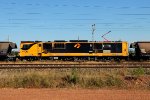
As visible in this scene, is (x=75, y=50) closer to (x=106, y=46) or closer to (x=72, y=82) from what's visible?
(x=106, y=46)

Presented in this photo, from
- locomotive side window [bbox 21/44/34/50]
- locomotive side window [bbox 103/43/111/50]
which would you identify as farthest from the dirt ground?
locomotive side window [bbox 103/43/111/50]

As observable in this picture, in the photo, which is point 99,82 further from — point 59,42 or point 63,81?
point 59,42

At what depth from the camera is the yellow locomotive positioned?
43.1 meters

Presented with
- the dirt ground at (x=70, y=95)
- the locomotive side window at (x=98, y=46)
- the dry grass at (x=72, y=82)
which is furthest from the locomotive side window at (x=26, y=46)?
the dirt ground at (x=70, y=95)

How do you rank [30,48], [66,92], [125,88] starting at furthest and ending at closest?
[30,48], [125,88], [66,92]

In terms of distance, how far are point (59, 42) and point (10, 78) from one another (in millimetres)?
25108

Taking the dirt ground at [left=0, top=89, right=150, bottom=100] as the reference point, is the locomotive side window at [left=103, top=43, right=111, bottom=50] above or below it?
above

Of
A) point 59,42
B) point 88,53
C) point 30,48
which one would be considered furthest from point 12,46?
point 88,53

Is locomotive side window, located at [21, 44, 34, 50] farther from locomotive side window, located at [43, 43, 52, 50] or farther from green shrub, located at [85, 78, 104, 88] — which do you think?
green shrub, located at [85, 78, 104, 88]

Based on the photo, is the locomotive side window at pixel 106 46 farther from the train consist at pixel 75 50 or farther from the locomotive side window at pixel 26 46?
the locomotive side window at pixel 26 46

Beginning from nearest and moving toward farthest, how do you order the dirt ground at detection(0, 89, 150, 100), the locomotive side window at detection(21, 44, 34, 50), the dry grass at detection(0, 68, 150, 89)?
the dirt ground at detection(0, 89, 150, 100) → the dry grass at detection(0, 68, 150, 89) → the locomotive side window at detection(21, 44, 34, 50)

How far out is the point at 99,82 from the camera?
1770 cm

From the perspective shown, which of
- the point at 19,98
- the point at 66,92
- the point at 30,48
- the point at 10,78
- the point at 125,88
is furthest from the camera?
the point at 30,48

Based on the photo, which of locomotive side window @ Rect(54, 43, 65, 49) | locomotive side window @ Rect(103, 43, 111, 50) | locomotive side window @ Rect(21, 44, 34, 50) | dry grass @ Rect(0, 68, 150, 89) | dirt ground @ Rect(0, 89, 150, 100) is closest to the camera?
dirt ground @ Rect(0, 89, 150, 100)
